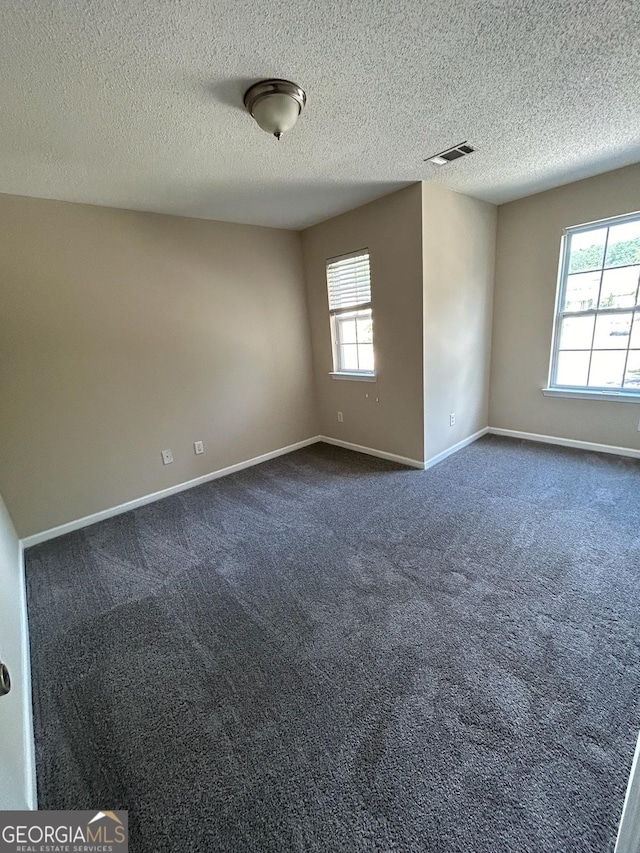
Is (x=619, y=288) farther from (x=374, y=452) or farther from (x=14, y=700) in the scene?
(x=14, y=700)

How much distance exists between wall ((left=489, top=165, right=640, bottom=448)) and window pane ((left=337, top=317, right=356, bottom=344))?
1.65 m

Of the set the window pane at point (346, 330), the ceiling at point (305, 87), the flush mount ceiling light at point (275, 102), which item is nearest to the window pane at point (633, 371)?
the ceiling at point (305, 87)

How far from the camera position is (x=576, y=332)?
3.47 metres

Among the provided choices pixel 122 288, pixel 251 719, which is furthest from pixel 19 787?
pixel 122 288

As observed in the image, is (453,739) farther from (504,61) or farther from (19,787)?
(504,61)

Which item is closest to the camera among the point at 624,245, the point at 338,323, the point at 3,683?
the point at 3,683

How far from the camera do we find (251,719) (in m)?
1.37

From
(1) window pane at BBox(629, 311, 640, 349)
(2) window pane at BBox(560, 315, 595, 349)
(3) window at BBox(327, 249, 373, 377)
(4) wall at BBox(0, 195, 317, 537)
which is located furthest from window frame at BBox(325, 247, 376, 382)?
(1) window pane at BBox(629, 311, 640, 349)

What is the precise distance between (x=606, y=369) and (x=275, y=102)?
3587 millimetres

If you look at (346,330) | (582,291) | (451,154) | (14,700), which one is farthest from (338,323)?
(14,700)

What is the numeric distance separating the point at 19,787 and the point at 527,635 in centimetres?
198

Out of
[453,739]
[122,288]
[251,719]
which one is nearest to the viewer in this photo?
[453,739]

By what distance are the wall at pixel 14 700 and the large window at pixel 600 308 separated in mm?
4585

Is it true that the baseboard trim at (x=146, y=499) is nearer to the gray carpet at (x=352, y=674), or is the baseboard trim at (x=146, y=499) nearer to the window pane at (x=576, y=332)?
the gray carpet at (x=352, y=674)
